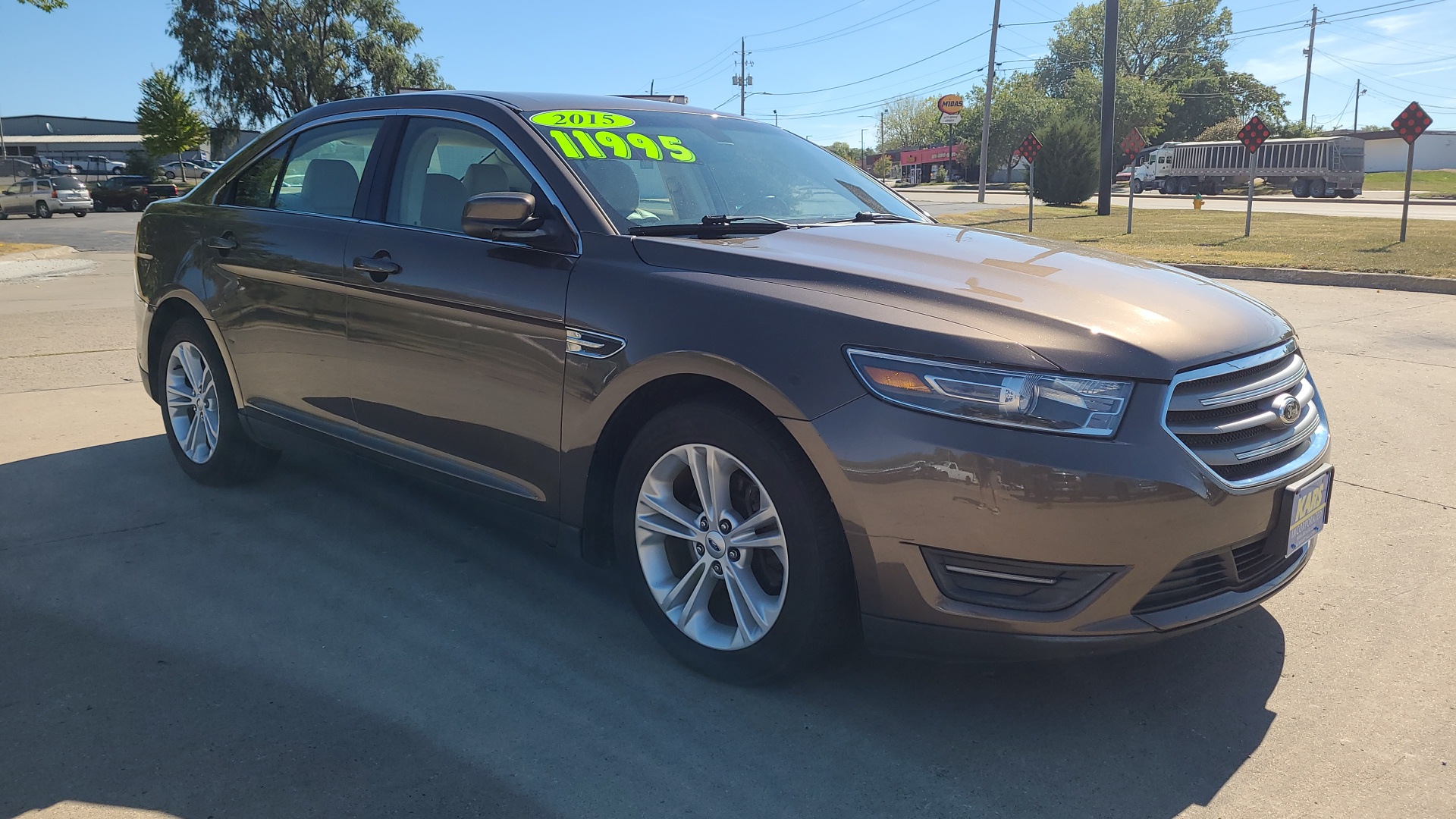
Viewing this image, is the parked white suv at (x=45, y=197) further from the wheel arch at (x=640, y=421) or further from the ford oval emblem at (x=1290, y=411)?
the ford oval emblem at (x=1290, y=411)

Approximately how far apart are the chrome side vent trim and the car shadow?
803mm

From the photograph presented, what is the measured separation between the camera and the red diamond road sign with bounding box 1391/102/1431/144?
1677 centimetres

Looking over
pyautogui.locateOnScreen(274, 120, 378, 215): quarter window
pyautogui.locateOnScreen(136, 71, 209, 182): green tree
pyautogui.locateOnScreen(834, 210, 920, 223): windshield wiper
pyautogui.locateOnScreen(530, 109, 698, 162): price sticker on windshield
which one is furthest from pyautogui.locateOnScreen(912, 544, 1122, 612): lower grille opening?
pyautogui.locateOnScreen(136, 71, 209, 182): green tree

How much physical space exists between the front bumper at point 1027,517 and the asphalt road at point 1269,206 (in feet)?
85.6

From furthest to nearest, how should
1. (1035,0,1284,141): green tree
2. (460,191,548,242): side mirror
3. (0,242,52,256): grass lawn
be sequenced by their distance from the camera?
(1035,0,1284,141): green tree, (0,242,52,256): grass lawn, (460,191,548,242): side mirror

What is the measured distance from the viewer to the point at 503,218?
3.16 metres

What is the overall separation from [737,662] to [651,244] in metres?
1.25

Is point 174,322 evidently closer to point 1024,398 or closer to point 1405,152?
point 1024,398

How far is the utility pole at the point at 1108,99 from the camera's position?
30750 mm

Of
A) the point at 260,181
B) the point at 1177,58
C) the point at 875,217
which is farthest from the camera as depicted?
the point at 1177,58

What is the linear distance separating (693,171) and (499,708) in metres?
1.93

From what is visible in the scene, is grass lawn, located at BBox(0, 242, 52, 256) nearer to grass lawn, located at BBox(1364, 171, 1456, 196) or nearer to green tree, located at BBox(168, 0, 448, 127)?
green tree, located at BBox(168, 0, 448, 127)

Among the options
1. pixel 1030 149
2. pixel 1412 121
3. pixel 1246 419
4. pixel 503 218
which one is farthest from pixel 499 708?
pixel 1030 149

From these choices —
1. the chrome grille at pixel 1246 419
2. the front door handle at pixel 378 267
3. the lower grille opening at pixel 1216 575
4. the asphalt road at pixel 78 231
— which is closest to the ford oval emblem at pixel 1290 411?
the chrome grille at pixel 1246 419
